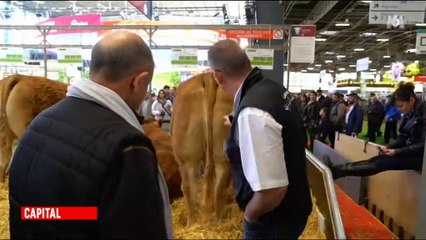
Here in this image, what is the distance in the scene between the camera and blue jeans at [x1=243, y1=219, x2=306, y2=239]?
2164 mm

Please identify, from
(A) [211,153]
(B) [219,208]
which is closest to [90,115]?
(A) [211,153]

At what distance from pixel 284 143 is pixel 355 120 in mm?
8745

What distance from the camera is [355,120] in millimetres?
10227

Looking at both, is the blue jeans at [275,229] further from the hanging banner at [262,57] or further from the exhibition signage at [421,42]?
the hanging banner at [262,57]

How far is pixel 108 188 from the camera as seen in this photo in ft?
3.78

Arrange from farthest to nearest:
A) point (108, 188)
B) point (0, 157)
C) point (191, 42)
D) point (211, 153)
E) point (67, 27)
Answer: point (191, 42)
point (67, 27)
point (0, 157)
point (211, 153)
point (108, 188)

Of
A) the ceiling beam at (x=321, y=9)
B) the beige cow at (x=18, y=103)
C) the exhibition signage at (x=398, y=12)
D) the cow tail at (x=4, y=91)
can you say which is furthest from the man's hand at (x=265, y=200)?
the ceiling beam at (x=321, y=9)

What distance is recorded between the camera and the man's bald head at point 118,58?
1283 millimetres

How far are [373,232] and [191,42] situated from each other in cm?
1143

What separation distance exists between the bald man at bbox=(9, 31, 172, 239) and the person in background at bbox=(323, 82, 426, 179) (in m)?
3.71

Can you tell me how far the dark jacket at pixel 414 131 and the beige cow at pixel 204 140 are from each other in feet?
6.67

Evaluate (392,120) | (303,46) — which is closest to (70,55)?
(303,46)

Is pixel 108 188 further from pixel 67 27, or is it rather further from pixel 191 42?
pixel 191 42

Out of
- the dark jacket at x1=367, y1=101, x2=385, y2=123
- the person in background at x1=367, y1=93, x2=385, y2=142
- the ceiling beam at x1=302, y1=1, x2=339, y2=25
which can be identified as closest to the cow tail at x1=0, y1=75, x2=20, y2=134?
the person in background at x1=367, y1=93, x2=385, y2=142
